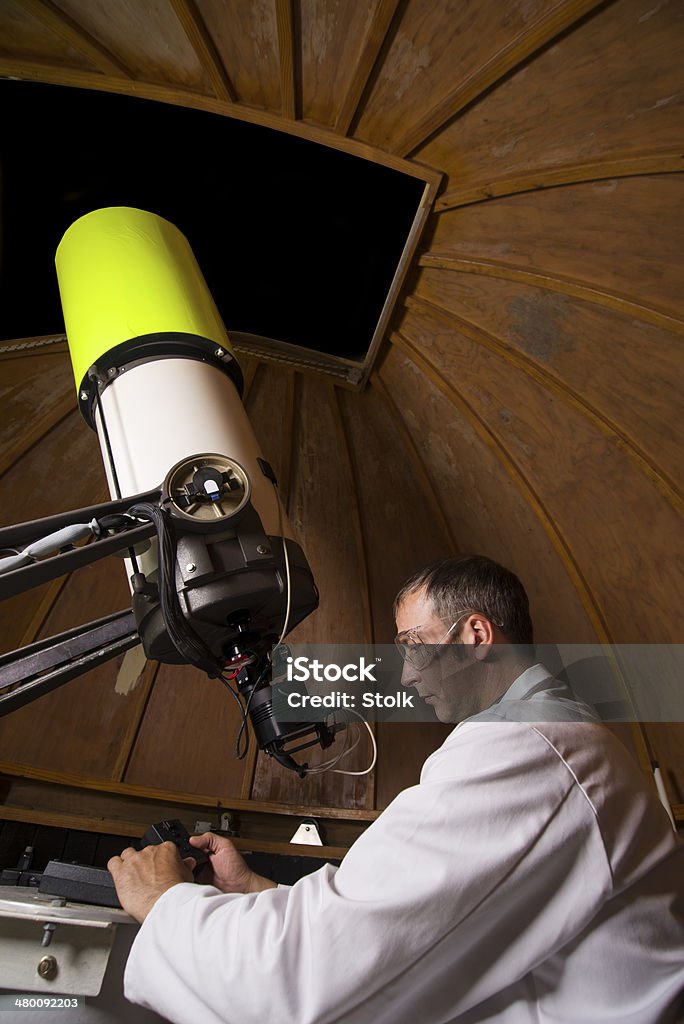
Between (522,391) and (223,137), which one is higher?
(223,137)

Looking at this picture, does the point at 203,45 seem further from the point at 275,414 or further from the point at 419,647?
the point at 419,647

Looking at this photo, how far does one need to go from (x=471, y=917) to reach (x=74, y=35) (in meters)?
3.77

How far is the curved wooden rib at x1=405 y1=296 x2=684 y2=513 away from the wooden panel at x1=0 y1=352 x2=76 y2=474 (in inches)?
94.8

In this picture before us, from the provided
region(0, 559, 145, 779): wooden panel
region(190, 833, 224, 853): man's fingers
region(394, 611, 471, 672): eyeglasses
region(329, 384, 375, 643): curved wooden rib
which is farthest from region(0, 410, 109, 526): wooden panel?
region(394, 611, 471, 672): eyeglasses

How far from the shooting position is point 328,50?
125 inches

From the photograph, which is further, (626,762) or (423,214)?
(423,214)

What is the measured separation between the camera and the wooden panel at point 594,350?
3.80 meters

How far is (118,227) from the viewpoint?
8.64 ft

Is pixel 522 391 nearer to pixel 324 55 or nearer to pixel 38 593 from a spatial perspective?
pixel 324 55

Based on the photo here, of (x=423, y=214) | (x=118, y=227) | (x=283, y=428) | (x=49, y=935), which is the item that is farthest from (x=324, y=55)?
(x=49, y=935)

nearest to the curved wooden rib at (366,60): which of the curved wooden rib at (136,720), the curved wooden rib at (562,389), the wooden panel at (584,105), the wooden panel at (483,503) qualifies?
the wooden panel at (584,105)

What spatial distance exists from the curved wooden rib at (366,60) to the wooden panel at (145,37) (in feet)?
2.31

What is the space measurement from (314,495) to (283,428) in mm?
567

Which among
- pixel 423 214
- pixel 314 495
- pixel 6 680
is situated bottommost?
pixel 314 495
